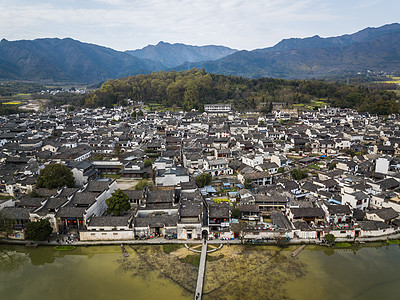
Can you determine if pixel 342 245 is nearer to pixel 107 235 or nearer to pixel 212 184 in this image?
pixel 212 184

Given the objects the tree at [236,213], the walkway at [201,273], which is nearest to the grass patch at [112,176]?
the tree at [236,213]

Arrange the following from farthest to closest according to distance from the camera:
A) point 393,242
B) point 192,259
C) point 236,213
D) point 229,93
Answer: point 229,93 < point 236,213 < point 393,242 < point 192,259

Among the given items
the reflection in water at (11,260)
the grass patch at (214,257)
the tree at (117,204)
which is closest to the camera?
the grass patch at (214,257)

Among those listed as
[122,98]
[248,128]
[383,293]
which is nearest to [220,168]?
[383,293]

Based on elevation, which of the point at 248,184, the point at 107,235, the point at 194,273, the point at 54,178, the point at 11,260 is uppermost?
the point at 54,178

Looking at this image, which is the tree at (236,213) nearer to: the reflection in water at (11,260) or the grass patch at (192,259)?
the grass patch at (192,259)

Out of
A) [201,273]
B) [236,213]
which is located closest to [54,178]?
[236,213]
